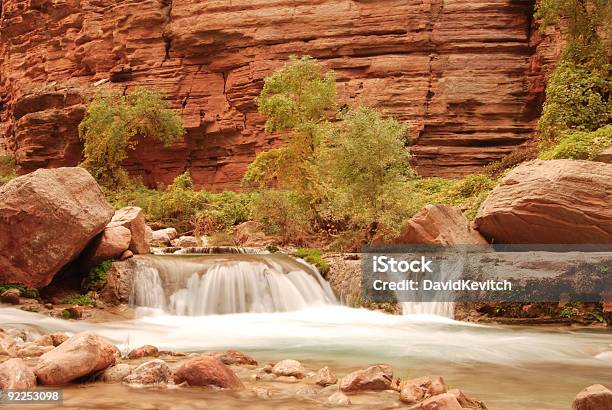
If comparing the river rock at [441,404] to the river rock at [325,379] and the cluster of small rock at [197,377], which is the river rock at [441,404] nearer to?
the cluster of small rock at [197,377]

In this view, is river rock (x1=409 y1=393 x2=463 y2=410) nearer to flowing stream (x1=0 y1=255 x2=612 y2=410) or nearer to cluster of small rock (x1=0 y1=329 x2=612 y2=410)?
cluster of small rock (x1=0 y1=329 x2=612 y2=410)

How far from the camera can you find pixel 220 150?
A: 30375 millimetres

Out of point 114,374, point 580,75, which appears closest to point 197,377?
point 114,374

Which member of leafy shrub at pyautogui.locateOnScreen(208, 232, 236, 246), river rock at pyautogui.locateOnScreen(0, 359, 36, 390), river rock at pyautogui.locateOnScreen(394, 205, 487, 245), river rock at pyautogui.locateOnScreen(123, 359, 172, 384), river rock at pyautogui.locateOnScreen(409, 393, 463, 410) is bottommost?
leafy shrub at pyautogui.locateOnScreen(208, 232, 236, 246)

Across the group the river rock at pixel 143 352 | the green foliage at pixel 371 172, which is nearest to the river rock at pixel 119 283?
the river rock at pixel 143 352

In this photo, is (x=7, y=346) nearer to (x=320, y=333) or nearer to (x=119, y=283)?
(x=320, y=333)

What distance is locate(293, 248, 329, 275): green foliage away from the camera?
533 inches

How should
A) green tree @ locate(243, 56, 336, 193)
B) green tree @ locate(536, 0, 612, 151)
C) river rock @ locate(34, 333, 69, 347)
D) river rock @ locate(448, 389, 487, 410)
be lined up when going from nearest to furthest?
river rock @ locate(448, 389, 487, 410) < river rock @ locate(34, 333, 69, 347) < green tree @ locate(243, 56, 336, 193) < green tree @ locate(536, 0, 612, 151)

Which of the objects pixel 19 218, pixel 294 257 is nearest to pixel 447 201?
pixel 294 257

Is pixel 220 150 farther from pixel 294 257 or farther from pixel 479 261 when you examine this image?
pixel 479 261

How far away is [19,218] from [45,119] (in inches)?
945

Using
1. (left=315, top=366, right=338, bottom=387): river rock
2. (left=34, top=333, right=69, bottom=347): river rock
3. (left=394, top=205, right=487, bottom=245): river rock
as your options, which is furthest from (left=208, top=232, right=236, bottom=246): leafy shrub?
(left=315, top=366, right=338, bottom=387): river rock

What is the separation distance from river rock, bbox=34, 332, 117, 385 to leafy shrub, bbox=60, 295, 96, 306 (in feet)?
20.1

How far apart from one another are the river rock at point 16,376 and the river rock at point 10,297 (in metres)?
6.30
